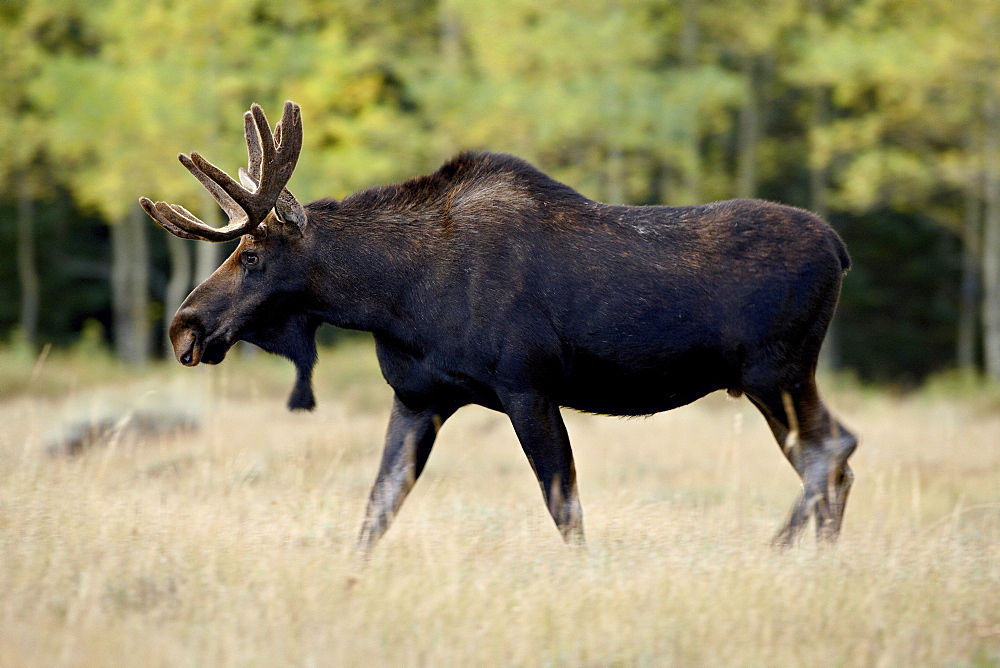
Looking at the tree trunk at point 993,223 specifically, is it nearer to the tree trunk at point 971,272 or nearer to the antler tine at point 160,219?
the tree trunk at point 971,272

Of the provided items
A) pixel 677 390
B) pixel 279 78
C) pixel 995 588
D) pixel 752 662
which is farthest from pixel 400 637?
pixel 279 78

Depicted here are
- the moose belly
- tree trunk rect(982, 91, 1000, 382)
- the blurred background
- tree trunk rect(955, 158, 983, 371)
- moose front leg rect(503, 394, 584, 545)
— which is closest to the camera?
moose front leg rect(503, 394, 584, 545)

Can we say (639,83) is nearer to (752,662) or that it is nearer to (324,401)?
(324,401)

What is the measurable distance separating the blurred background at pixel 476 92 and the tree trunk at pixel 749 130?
0.18 m

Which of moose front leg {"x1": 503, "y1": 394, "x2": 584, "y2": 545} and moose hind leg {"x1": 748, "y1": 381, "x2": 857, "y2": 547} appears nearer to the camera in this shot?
moose front leg {"x1": 503, "y1": 394, "x2": 584, "y2": 545}

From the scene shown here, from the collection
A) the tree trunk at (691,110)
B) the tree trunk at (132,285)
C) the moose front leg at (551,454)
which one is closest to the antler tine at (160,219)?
the moose front leg at (551,454)

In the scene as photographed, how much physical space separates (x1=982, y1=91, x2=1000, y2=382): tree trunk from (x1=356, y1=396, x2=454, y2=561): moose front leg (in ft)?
48.8

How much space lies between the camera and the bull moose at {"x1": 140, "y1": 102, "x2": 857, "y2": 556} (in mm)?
5805

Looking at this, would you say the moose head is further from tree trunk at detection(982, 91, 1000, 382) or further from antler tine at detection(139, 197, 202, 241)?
tree trunk at detection(982, 91, 1000, 382)

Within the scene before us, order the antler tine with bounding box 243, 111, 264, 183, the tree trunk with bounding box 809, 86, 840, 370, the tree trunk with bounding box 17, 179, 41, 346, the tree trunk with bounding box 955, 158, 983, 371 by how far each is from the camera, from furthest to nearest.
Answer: the tree trunk with bounding box 17, 179, 41, 346 < the tree trunk with bounding box 809, 86, 840, 370 < the tree trunk with bounding box 955, 158, 983, 371 < the antler tine with bounding box 243, 111, 264, 183

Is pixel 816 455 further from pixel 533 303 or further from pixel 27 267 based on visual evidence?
pixel 27 267

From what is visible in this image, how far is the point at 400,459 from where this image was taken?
618cm

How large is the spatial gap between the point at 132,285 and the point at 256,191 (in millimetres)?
19301

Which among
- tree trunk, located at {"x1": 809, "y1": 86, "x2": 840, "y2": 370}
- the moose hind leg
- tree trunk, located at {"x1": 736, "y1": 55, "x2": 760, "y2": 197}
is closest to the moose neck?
the moose hind leg
